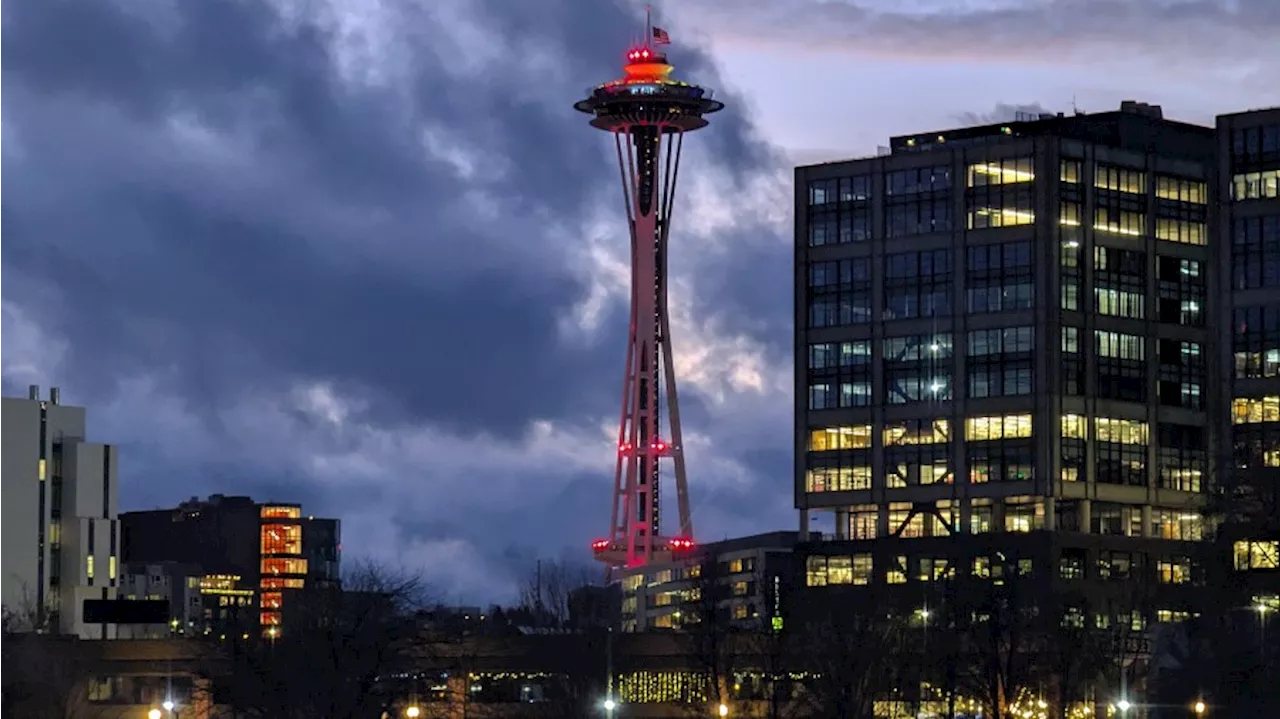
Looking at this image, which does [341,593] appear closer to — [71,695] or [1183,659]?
[71,695]

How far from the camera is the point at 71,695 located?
194875mm

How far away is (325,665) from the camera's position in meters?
169

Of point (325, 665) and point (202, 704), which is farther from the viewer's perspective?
point (202, 704)

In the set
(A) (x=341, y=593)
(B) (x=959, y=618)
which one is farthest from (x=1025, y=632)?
(A) (x=341, y=593)

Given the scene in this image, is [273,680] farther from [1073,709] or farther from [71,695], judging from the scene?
[1073,709]

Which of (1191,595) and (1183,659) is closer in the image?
(1183,659)

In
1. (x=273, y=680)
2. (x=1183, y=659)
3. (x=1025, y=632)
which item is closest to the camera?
(x=273, y=680)

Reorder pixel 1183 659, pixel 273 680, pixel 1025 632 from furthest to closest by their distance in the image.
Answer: pixel 1025 632 → pixel 1183 659 → pixel 273 680

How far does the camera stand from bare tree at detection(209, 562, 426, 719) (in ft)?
545

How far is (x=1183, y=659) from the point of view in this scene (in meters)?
179

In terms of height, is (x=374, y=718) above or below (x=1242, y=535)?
below

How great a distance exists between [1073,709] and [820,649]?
17.7 m

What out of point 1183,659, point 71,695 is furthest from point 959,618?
point 71,695

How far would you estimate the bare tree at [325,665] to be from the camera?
166m
